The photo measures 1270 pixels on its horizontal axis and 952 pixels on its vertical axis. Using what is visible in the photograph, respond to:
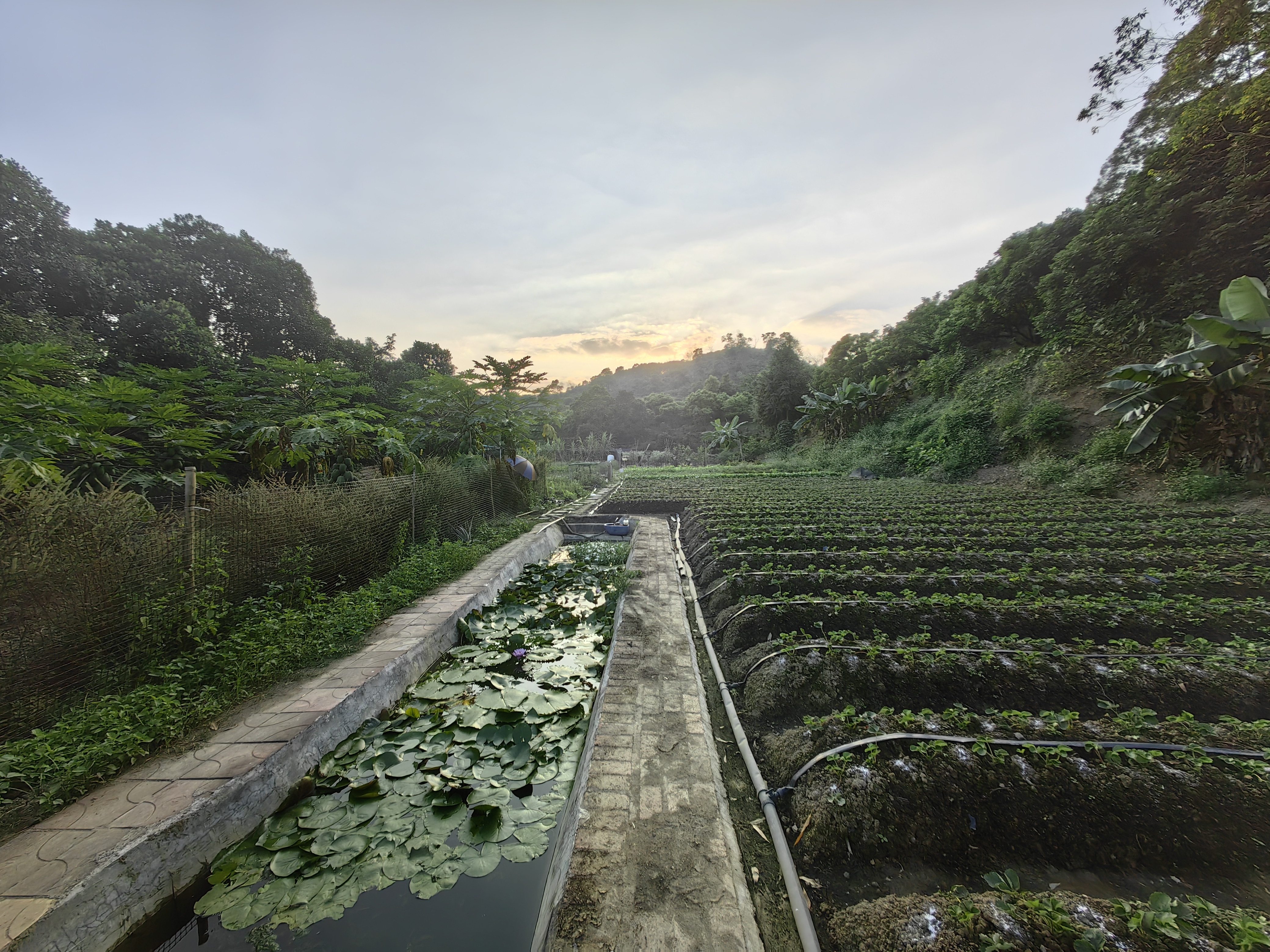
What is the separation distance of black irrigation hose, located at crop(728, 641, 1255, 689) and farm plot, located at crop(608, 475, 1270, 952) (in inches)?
1.0

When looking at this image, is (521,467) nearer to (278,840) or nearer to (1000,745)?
(278,840)

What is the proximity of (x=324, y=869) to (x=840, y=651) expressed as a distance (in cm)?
327

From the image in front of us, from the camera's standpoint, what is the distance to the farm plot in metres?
1.68

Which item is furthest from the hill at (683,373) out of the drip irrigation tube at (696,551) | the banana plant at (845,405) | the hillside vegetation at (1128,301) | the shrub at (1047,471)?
the drip irrigation tube at (696,551)

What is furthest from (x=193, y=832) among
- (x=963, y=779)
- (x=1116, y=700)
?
(x=1116, y=700)

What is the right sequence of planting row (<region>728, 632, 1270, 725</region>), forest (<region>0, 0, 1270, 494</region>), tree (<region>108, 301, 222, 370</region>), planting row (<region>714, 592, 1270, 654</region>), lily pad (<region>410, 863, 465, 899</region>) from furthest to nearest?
1. tree (<region>108, 301, 222, 370</region>)
2. forest (<region>0, 0, 1270, 494</region>)
3. planting row (<region>714, 592, 1270, 654</region>)
4. planting row (<region>728, 632, 1270, 725</region>)
5. lily pad (<region>410, 863, 465, 899</region>)

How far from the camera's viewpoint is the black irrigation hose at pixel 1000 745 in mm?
2193

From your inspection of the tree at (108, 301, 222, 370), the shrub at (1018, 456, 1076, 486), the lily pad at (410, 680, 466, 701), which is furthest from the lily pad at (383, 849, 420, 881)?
the tree at (108, 301, 222, 370)

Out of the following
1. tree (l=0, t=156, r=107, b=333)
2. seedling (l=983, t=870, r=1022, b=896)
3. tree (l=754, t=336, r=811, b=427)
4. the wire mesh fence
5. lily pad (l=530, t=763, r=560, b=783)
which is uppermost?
tree (l=0, t=156, r=107, b=333)

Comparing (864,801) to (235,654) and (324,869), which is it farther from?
(235,654)

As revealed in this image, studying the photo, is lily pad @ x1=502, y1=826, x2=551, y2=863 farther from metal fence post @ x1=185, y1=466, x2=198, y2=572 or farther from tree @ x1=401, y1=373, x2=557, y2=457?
tree @ x1=401, y1=373, x2=557, y2=457

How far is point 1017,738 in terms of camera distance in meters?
2.36

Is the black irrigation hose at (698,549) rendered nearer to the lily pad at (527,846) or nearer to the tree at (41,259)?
the lily pad at (527,846)

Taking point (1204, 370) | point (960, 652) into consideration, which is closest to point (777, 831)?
point (960, 652)
